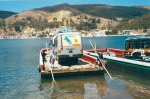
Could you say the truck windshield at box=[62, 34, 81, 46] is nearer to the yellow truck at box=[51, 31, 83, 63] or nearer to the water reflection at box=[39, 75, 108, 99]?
the yellow truck at box=[51, 31, 83, 63]

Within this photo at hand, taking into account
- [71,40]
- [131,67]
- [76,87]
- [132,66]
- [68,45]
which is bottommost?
[76,87]

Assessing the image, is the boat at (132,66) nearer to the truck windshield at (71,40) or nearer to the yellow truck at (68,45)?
the yellow truck at (68,45)

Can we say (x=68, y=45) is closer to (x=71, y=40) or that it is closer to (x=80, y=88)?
(x=71, y=40)

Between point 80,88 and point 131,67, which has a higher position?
point 131,67

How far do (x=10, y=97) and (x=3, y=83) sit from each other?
22.6ft

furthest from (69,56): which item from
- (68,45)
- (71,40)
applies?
(71,40)

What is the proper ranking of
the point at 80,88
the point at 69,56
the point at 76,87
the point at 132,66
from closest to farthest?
the point at 80,88 → the point at 76,87 → the point at 69,56 → the point at 132,66

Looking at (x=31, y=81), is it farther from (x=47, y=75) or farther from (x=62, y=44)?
(x=62, y=44)

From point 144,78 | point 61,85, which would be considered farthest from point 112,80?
point 61,85

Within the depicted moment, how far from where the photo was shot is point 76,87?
25172 mm

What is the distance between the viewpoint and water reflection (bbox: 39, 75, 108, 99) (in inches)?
883

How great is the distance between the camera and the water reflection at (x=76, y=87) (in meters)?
22.4

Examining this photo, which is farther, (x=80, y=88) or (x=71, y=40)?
(x=71, y=40)

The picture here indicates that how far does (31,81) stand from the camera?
1178 inches
